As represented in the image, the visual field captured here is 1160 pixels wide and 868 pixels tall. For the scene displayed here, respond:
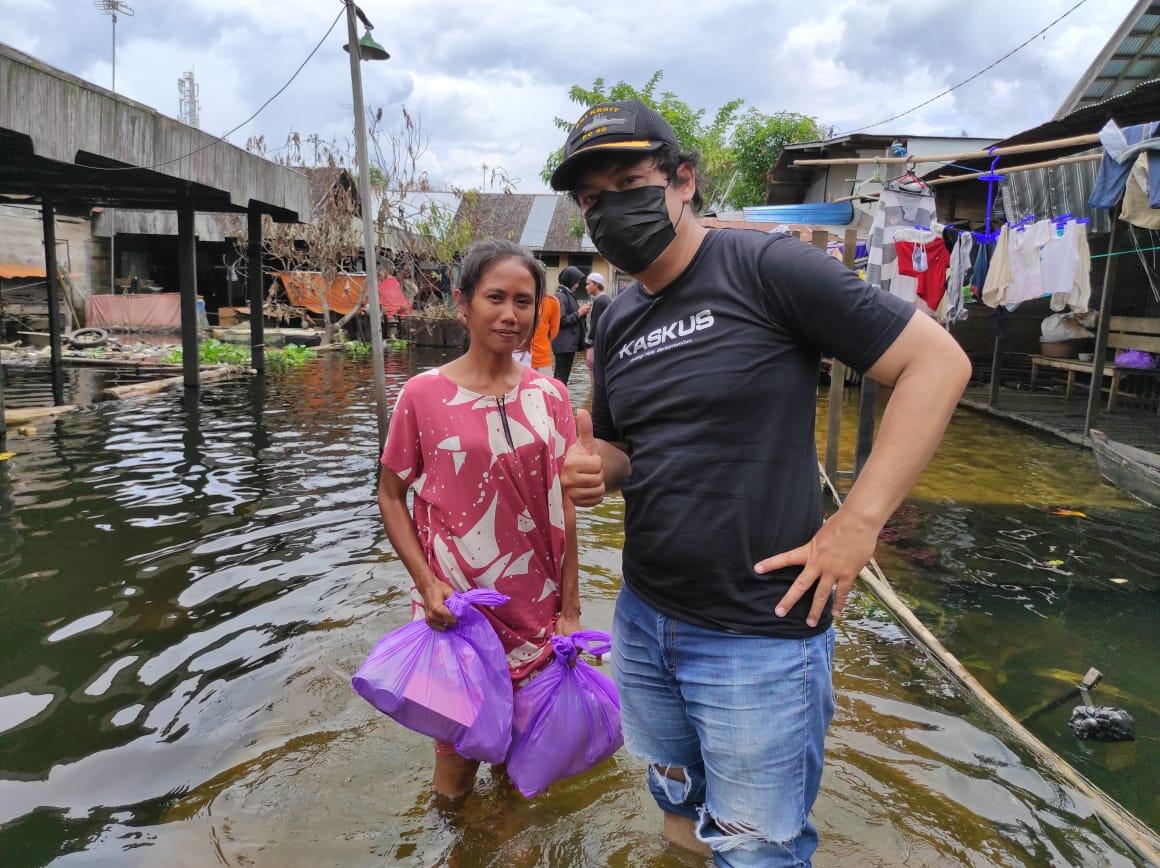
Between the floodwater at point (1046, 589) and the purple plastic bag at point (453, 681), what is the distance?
2.47 meters

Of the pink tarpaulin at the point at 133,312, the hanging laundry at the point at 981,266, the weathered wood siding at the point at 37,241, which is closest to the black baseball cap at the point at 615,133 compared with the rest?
the hanging laundry at the point at 981,266

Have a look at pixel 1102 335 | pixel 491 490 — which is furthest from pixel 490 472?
pixel 1102 335

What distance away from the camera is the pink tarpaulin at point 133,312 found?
69.5 ft

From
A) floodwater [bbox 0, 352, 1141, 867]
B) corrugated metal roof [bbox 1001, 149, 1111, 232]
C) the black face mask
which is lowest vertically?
floodwater [bbox 0, 352, 1141, 867]

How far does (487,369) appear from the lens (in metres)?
2.52

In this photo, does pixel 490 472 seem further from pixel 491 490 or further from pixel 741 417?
pixel 741 417

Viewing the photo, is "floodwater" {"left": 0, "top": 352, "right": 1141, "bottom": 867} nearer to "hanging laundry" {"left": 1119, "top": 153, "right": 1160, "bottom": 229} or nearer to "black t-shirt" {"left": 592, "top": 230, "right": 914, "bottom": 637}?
"black t-shirt" {"left": 592, "top": 230, "right": 914, "bottom": 637}

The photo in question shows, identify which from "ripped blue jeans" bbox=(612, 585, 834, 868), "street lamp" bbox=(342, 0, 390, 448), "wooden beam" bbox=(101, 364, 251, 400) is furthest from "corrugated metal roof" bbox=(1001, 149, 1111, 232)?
"wooden beam" bbox=(101, 364, 251, 400)

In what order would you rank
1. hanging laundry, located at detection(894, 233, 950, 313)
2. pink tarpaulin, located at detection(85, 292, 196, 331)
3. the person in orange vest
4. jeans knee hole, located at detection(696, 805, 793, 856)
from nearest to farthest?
jeans knee hole, located at detection(696, 805, 793, 856), hanging laundry, located at detection(894, 233, 950, 313), the person in orange vest, pink tarpaulin, located at detection(85, 292, 196, 331)

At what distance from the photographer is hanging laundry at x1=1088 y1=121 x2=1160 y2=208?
21.1ft

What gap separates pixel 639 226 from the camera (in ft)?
5.82

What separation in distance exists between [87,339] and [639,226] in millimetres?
19906

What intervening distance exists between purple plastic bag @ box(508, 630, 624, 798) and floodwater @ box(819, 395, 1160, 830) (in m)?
2.13

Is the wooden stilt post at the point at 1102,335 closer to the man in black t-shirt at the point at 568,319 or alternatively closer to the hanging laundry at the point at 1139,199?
the hanging laundry at the point at 1139,199
